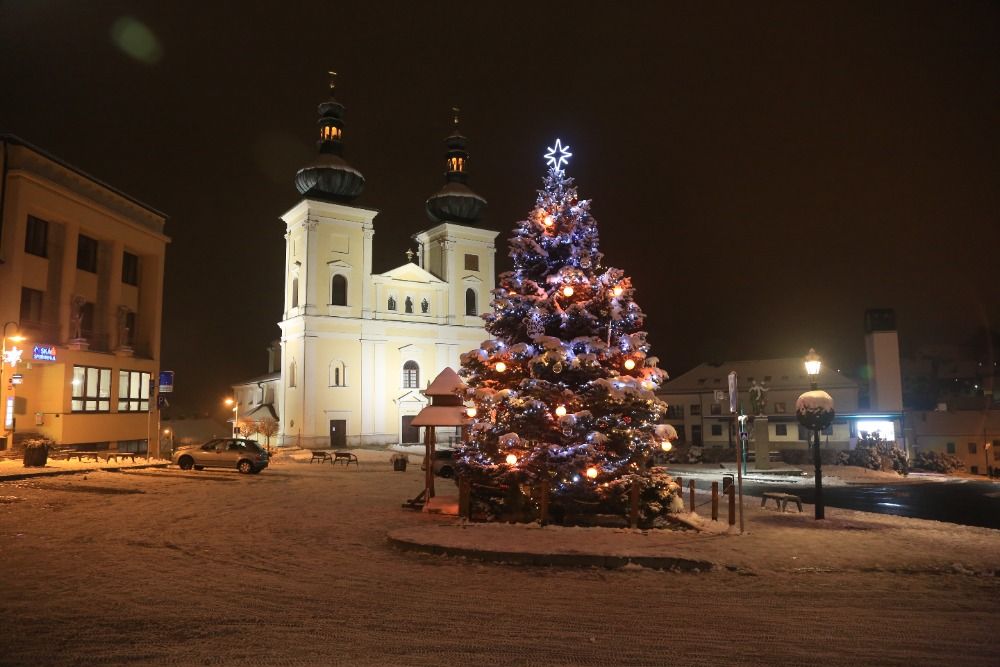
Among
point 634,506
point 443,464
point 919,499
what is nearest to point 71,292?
point 443,464

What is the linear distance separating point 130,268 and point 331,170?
21135 millimetres

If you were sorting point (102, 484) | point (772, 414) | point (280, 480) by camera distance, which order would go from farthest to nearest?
point (772, 414), point (280, 480), point (102, 484)

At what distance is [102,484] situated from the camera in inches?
776

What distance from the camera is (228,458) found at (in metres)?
27.4

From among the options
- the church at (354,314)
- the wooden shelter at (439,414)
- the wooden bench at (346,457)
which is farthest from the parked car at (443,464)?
the church at (354,314)

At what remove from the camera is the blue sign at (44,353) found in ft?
88.3

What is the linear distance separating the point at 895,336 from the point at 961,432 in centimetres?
789

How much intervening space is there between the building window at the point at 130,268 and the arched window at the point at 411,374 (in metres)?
23.6

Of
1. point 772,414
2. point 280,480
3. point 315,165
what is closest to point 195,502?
point 280,480

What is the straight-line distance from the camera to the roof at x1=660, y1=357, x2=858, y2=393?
58.0 m

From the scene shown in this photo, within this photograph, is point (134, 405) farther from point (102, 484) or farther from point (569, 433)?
point (569, 433)

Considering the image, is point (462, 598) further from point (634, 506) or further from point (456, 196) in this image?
point (456, 196)

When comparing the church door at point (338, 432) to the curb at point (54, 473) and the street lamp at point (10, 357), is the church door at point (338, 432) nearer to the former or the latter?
the curb at point (54, 473)

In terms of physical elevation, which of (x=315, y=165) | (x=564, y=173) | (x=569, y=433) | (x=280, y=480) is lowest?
(x=280, y=480)
